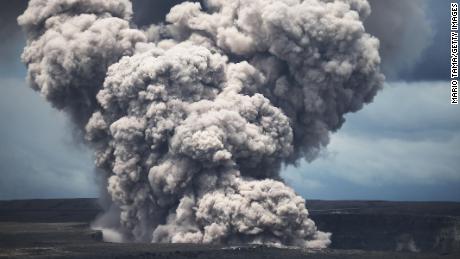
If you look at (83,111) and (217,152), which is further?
(83,111)

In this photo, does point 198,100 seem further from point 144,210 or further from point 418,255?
point 418,255

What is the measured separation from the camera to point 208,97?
5919 centimetres

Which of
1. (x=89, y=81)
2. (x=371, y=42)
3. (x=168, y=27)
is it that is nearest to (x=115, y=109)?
(x=89, y=81)

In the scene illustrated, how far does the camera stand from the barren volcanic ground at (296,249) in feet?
166

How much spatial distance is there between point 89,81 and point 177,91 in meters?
7.47

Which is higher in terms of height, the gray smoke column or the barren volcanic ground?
the gray smoke column

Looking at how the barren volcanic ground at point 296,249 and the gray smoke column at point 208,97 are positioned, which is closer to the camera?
the barren volcanic ground at point 296,249

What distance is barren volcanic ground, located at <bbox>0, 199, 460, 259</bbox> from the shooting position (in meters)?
50.6

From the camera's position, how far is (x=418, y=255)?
5316 centimetres

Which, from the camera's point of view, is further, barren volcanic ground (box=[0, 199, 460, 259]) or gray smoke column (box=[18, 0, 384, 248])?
gray smoke column (box=[18, 0, 384, 248])

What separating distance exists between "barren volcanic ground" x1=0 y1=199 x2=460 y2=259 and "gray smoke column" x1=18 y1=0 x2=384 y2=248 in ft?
10.4

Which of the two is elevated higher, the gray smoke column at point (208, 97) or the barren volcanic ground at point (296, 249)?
the gray smoke column at point (208, 97)

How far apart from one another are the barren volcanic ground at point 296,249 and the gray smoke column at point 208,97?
316 cm

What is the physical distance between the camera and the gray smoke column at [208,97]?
183ft
